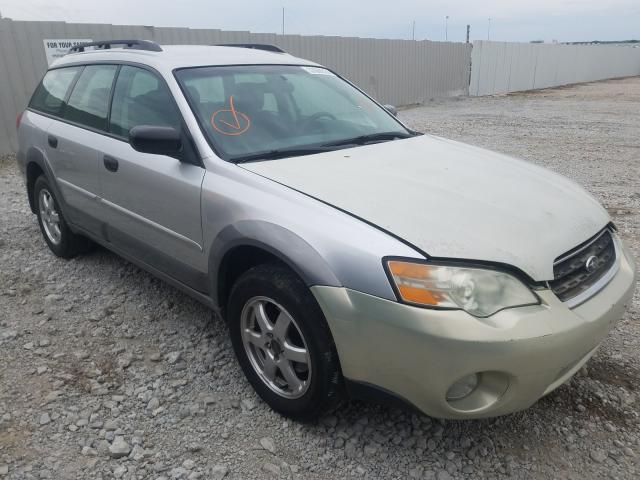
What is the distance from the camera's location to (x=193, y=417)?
266cm

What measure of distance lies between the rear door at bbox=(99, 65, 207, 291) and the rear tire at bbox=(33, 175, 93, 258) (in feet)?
3.22

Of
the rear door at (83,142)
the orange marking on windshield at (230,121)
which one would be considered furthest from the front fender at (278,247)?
the rear door at (83,142)

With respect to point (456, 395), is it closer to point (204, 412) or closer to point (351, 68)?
point (204, 412)

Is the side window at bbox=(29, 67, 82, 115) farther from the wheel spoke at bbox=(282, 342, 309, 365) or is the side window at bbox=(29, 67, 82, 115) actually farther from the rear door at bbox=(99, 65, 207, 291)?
the wheel spoke at bbox=(282, 342, 309, 365)

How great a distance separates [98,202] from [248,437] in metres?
1.99

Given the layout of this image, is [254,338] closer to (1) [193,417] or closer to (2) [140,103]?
(1) [193,417]

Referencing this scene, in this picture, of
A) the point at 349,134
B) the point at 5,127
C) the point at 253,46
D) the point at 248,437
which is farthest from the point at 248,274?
the point at 5,127

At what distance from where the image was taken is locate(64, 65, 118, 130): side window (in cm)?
365


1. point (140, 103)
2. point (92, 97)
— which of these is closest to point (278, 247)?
point (140, 103)

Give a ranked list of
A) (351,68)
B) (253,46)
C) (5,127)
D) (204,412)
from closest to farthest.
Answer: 1. (204,412)
2. (253,46)
3. (5,127)
4. (351,68)

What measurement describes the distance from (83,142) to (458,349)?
298 centimetres

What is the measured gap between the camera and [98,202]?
3.64 m

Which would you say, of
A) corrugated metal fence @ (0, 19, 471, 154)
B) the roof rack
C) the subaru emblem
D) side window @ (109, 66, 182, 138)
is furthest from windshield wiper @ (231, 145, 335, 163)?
corrugated metal fence @ (0, 19, 471, 154)

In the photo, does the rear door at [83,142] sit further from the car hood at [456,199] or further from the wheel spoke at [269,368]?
the wheel spoke at [269,368]
